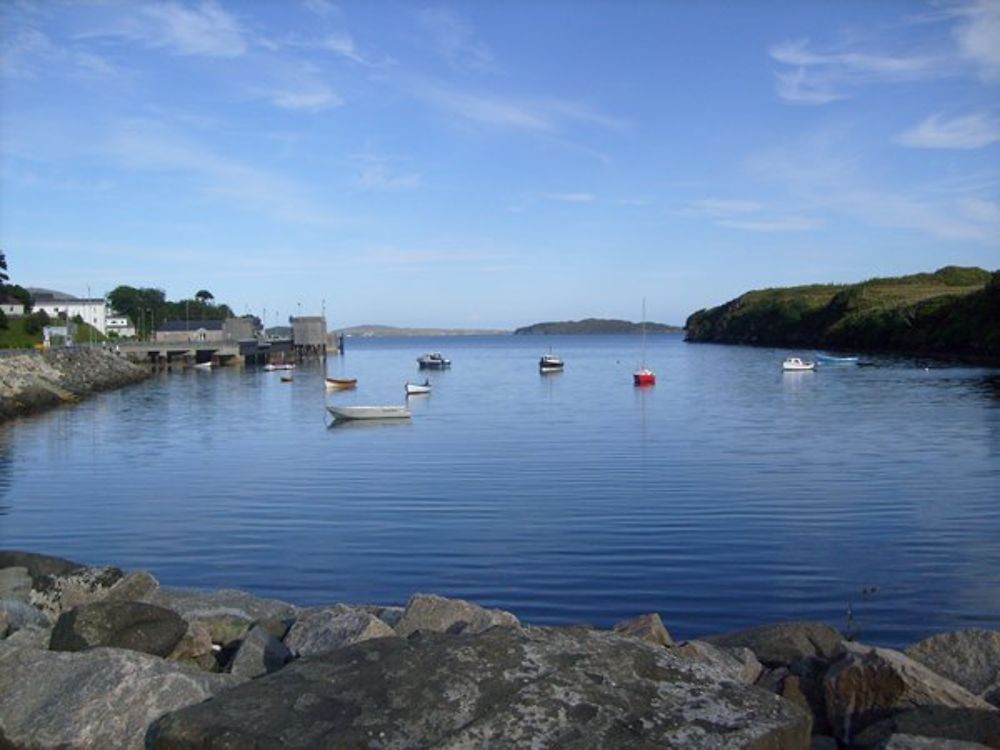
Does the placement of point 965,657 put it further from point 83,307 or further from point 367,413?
point 83,307

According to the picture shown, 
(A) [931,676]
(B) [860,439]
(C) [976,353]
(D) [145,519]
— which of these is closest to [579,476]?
(D) [145,519]

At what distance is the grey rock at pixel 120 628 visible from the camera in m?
10.2

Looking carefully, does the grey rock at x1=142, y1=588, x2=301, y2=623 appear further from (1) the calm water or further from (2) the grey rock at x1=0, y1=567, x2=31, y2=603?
(1) the calm water

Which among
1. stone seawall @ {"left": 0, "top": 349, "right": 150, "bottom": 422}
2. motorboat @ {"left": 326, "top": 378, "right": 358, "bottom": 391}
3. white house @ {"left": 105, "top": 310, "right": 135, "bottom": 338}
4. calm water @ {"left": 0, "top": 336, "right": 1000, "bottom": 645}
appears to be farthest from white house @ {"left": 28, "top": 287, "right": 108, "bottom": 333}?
calm water @ {"left": 0, "top": 336, "right": 1000, "bottom": 645}

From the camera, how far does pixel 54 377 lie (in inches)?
2867

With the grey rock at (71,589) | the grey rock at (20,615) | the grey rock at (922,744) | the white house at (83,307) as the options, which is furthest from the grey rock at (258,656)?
the white house at (83,307)

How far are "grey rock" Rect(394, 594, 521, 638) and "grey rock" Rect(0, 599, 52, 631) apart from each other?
4.20 m

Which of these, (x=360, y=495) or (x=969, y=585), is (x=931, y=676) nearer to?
(x=969, y=585)

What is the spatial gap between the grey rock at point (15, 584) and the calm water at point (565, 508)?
4.38 m

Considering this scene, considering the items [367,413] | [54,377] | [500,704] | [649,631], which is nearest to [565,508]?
[649,631]

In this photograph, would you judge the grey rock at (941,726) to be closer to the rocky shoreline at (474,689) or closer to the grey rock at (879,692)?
the rocky shoreline at (474,689)

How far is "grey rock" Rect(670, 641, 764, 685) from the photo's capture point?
9414mm

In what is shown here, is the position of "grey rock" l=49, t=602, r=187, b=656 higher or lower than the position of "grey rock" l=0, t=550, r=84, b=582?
higher

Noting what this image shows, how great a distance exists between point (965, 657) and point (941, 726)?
8.39ft
